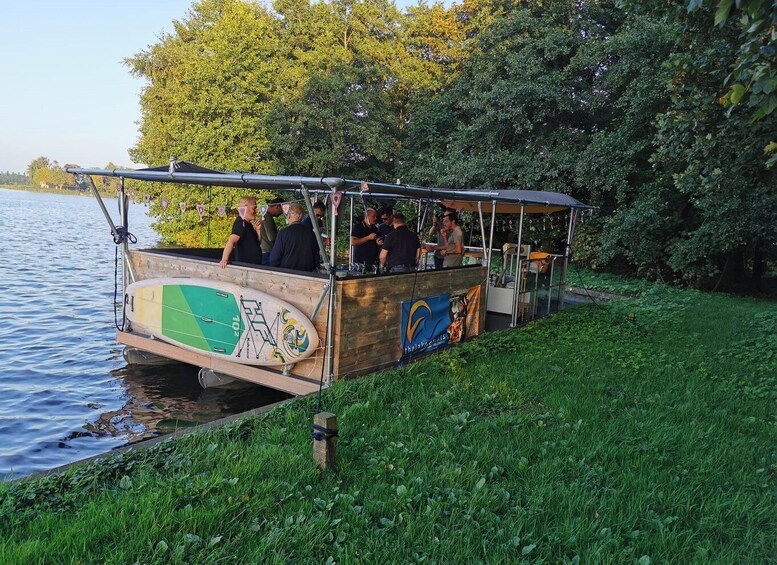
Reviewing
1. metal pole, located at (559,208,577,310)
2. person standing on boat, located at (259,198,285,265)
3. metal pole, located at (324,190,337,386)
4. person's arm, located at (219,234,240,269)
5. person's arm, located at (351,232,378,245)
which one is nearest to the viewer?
metal pole, located at (324,190,337,386)

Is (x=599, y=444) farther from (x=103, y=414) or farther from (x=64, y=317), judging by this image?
(x=64, y=317)

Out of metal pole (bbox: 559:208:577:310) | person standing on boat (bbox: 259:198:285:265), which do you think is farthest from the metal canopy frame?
metal pole (bbox: 559:208:577:310)

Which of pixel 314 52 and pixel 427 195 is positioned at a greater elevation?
pixel 314 52

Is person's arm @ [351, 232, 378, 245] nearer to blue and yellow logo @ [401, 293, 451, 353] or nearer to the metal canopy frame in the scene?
the metal canopy frame

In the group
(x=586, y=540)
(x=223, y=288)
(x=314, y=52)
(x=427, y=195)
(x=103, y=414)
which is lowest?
(x=103, y=414)

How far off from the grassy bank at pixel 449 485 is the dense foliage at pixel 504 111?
10.7ft

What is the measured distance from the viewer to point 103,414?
23.6ft

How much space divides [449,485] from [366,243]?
25.1 ft

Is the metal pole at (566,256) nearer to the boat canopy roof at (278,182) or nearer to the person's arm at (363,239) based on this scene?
the boat canopy roof at (278,182)

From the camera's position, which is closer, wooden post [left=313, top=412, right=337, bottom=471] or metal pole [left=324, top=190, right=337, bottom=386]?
wooden post [left=313, top=412, right=337, bottom=471]

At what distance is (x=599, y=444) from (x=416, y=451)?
62.4 inches

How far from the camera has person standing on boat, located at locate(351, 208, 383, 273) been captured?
11.1 metres

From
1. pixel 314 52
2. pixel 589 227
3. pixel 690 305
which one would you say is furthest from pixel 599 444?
pixel 314 52

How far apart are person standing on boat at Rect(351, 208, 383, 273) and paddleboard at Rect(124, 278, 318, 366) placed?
158 inches
